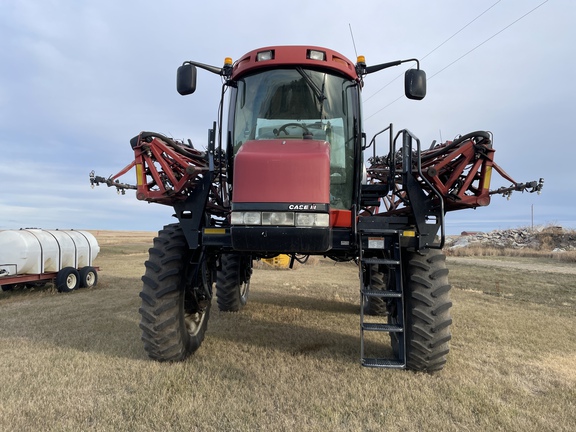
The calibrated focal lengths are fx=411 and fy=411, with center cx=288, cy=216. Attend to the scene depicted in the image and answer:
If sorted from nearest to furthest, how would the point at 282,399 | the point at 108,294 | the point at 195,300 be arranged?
1. the point at 282,399
2. the point at 195,300
3. the point at 108,294

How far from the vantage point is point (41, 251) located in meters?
10.6

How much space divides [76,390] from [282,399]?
185cm

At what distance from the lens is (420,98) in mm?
4449

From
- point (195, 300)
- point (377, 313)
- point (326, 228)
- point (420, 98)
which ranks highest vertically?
point (420, 98)

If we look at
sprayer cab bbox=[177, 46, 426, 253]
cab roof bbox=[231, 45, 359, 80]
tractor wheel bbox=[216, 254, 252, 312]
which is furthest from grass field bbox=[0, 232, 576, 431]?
cab roof bbox=[231, 45, 359, 80]

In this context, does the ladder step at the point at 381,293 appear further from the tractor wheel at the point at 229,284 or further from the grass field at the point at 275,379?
the tractor wheel at the point at 229,284

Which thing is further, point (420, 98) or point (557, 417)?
point (420, 98)

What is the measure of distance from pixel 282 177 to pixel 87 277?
10.1m

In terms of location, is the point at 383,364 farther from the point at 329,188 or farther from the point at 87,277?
Answer: the point at 87,277

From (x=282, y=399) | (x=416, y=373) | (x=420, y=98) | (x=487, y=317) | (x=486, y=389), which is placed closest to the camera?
(x=282, y=399)

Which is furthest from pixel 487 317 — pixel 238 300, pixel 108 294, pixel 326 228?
pixel 108 294

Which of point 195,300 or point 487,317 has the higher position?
point 195,300

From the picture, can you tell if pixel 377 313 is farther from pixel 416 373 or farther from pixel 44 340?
pixel 44 340

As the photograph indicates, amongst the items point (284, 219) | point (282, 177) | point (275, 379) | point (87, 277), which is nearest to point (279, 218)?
point (284, 219)
